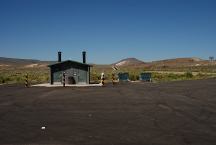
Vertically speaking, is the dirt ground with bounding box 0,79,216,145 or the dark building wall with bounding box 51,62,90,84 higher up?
the dark building wall with bounding box 51,62,90,84

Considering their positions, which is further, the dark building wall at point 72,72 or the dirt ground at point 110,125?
the dark building wall at point 72,72

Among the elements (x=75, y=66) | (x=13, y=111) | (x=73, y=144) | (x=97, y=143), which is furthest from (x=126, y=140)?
(x=75, y=66)

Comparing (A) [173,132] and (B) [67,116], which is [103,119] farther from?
(A) [173,132]

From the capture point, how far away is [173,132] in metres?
9.80

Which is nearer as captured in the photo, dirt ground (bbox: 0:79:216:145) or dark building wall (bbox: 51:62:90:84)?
dirt ground (bbox: 0:79:216:145)

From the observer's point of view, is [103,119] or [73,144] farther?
[103,119]

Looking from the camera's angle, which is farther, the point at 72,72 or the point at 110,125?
the point at 72,72

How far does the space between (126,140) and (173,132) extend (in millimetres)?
1680

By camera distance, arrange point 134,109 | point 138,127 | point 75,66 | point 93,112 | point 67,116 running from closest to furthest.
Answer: point 138,127 → point 67,116 → point 93,112 → point 134,109 → point 75,66

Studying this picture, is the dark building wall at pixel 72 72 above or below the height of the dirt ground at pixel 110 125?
above

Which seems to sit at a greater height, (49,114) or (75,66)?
(75,66)

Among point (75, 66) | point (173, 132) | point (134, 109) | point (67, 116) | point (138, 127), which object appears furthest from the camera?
point (75, 66)

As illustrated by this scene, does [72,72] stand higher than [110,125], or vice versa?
[72,72]

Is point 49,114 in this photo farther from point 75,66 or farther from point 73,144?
point 75,66
